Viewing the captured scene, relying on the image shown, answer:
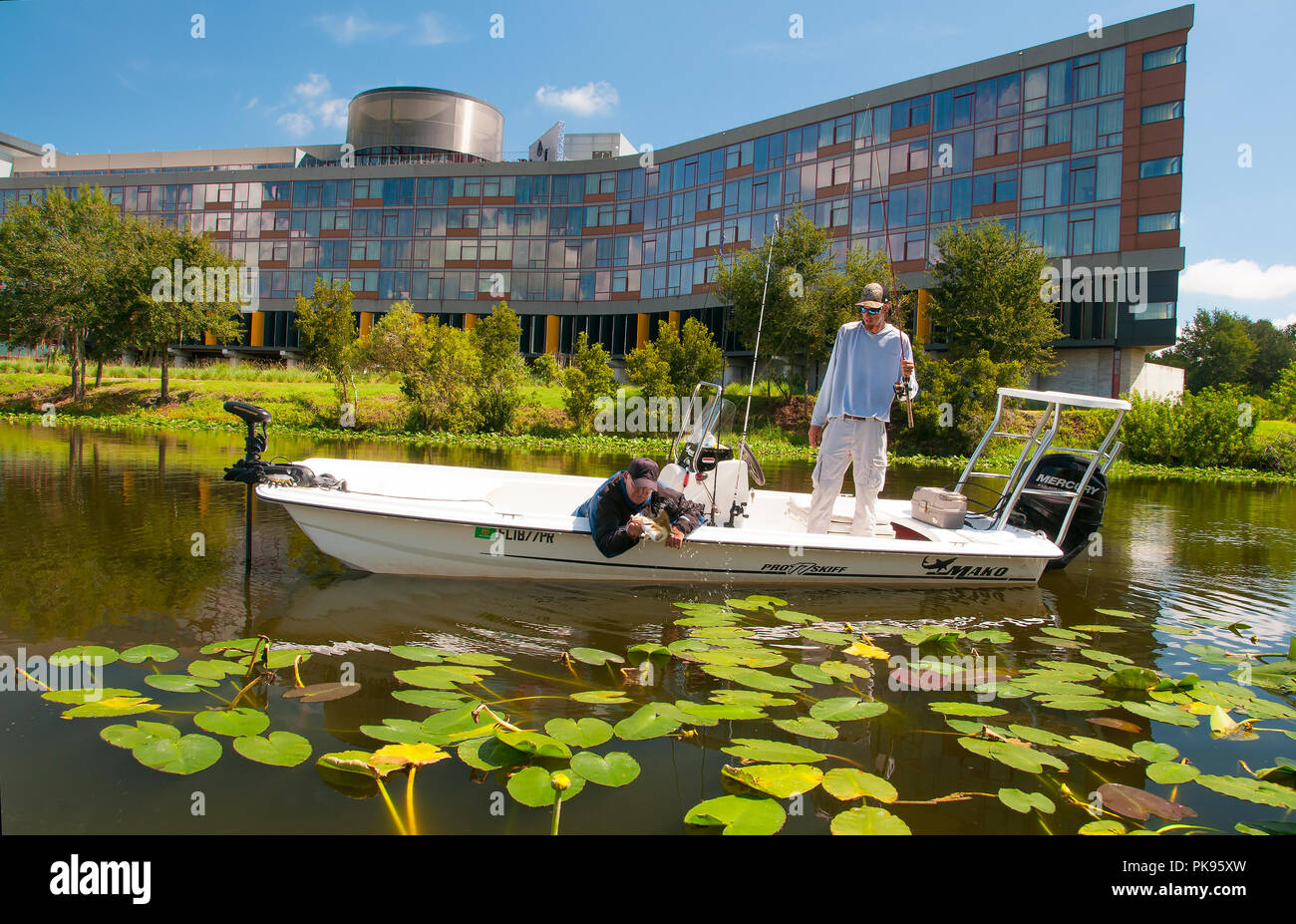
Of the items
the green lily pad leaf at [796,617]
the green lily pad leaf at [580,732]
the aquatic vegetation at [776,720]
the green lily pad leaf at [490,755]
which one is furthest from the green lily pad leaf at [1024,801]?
the green lily pad leaf at [796,617]

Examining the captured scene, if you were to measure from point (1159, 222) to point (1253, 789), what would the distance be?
118 feet

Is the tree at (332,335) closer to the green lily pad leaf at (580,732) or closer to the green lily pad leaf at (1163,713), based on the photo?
the green lily pad leaf at (580,732)

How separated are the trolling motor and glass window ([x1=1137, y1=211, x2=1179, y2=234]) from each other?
36130 mm

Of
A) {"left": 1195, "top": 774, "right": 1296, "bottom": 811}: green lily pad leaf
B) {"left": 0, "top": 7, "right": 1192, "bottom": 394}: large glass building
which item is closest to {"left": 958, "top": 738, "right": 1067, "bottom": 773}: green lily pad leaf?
{"left": 1195, "top": 774, "right": 1296, "bottom": 811}: green lily pad leaf

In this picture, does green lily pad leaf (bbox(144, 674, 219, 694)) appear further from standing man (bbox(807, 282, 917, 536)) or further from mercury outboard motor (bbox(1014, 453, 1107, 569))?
mercury outboard motor (bbox(1014, 453, 1107, 569))

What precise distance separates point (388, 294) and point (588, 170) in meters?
15.6

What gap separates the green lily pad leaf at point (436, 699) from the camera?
12.4 feet

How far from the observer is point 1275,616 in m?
6.64

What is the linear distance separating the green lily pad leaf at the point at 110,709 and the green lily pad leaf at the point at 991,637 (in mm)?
5142

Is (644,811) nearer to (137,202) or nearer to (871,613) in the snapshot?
(871,613)

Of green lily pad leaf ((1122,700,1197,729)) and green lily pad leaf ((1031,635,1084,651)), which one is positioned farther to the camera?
green lily pad leaf ((1031,635,1084,651))

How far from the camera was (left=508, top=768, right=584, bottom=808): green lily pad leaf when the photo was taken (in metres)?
2.87

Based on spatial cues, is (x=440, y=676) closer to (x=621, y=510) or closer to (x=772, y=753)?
(x=772, y=753)
